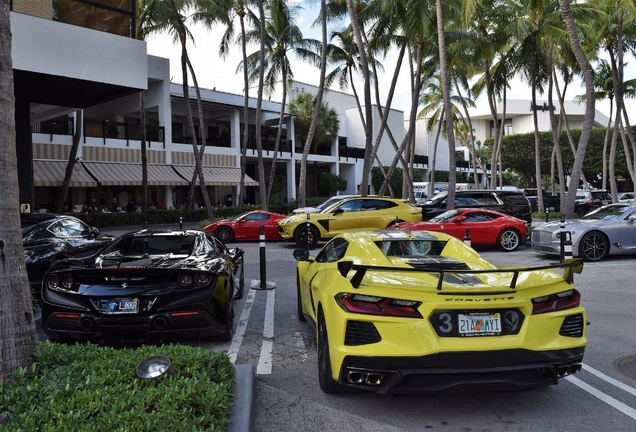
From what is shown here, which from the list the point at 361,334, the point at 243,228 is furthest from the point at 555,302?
the point at 243,228

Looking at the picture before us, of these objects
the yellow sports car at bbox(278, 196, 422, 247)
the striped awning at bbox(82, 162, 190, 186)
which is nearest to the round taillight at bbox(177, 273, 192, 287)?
the yellow sports car at bbox(278, 196, 422, 247)

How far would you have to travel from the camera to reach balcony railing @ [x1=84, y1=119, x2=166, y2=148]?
95.7ft

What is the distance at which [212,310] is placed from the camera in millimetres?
5480

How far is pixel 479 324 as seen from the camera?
3684mm

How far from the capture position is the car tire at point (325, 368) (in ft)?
13.8

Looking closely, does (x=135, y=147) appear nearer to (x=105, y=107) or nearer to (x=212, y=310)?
(x=105, y=107)

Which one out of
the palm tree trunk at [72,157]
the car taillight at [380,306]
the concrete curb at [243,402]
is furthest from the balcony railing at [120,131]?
the car taillight at [380,306]

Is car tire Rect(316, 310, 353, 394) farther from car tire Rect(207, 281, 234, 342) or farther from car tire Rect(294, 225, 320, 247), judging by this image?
car tire Rect(294, 225, 320, 247)

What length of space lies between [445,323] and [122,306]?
3.16 metres

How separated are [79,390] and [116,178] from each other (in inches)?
1072

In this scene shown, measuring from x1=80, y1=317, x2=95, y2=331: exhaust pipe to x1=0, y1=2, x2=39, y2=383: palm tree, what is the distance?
4.00 ft

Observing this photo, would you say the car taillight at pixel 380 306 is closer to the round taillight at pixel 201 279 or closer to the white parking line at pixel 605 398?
the white parking line at pixel 605 398

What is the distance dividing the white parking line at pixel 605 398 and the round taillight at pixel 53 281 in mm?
5081

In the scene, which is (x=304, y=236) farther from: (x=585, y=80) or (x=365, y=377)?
(x=365, y=377)
